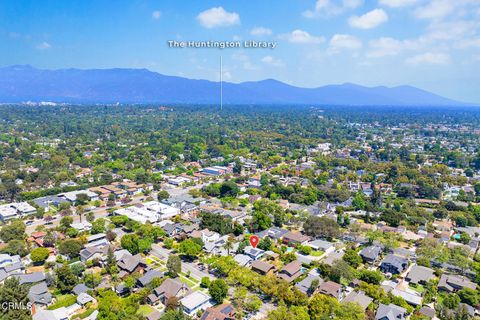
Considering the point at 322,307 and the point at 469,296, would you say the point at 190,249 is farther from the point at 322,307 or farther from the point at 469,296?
the point at 469,296

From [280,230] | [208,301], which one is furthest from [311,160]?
[208,301]

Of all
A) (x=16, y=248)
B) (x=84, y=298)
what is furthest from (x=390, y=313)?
(x=16, y=248)

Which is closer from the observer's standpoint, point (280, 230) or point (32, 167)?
point (280, 230)

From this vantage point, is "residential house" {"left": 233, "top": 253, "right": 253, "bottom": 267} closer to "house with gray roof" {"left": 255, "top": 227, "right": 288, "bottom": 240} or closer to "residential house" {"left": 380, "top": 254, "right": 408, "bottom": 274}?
"house with gray roof" {"left": 255, "top": 227, "right": 288, "bottom": 240}

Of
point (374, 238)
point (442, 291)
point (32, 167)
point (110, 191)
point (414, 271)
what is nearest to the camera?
point (442, 291)

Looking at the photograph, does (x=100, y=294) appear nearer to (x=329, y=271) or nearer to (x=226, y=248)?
(x=226, y=248)

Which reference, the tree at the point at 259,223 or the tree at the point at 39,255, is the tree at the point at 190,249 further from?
the tree at the point at 39,255

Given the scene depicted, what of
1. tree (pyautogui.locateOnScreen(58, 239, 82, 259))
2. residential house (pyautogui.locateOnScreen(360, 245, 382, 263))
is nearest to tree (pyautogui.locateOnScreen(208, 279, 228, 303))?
tree (pyautogui.locateOnScreen(58, 239, 82, 259))
